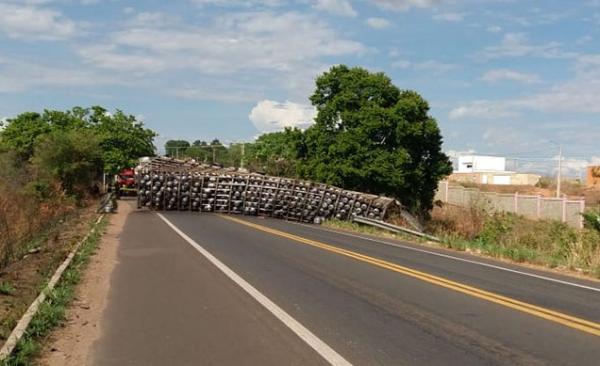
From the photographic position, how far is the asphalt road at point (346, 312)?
6.80m

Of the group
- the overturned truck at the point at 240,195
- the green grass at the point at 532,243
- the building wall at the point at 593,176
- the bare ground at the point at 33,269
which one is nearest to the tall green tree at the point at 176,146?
the building wall at the point at 593,176

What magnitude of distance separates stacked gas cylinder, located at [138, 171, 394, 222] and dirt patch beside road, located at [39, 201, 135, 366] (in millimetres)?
21399

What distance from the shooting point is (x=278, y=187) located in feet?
120

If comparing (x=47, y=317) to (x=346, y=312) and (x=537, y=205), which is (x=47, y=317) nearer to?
(x=346, y=312)

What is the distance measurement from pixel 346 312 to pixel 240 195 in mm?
28561

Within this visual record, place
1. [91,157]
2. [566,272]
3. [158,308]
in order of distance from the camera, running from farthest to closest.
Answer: [91,157], [566,272], [158,308]

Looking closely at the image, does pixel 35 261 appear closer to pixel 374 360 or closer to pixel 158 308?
pixel 158 308

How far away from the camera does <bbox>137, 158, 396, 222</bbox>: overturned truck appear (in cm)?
3572

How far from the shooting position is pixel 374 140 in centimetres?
4084

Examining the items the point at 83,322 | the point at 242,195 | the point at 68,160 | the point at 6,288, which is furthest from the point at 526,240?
the point at 68,160

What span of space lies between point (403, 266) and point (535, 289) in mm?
3179

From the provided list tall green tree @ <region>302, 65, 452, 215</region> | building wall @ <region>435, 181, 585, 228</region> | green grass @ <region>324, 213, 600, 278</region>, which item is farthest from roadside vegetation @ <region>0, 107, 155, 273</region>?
building wall @ <region>435, 181, 585, 228</region>

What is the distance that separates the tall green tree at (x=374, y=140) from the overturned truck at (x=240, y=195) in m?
4.79

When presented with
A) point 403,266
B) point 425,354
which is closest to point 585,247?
point 403,266
